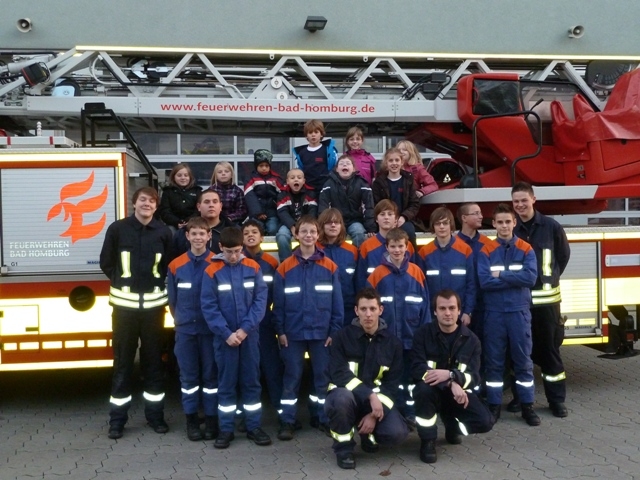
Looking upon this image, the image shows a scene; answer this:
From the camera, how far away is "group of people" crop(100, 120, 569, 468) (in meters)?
5.10

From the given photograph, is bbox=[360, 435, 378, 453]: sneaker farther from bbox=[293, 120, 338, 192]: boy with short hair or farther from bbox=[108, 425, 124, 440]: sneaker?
bbox=[293, 120, 338, 192]: boy with short hair

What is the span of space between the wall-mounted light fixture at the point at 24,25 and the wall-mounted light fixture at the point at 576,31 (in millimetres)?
4779

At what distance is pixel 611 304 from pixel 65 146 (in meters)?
4.67

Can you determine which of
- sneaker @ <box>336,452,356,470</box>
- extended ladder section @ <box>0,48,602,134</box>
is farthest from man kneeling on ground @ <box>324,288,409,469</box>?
extended ladder section @ <box>0,48,602,134</box>

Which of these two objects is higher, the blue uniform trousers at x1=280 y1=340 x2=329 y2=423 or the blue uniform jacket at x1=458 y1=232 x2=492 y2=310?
the blue uniform jacket at x1=458 y1=232 x2=492 y2=310

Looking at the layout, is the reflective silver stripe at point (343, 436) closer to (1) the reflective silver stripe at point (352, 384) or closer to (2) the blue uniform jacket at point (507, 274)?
(1) the reflective silver stripe at point (352, 384)

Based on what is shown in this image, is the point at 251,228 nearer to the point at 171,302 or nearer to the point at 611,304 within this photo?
the point at 171,302

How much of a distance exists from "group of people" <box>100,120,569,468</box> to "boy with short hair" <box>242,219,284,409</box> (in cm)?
1

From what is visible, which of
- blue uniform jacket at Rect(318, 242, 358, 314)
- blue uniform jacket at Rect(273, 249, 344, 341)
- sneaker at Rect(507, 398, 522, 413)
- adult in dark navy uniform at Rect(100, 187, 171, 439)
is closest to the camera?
blue uniform jacket at Rect(273, 249, 344, 341)

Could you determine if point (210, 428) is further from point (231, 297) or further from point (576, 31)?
point (576, 31)

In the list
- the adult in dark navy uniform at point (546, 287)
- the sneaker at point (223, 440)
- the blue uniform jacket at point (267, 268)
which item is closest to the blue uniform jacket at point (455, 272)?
the adult in dark navy uniform at point (546, 287)

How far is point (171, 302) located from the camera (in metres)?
5.52

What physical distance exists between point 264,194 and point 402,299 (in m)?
1.63

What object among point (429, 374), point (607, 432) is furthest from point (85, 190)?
point (607, 432)
